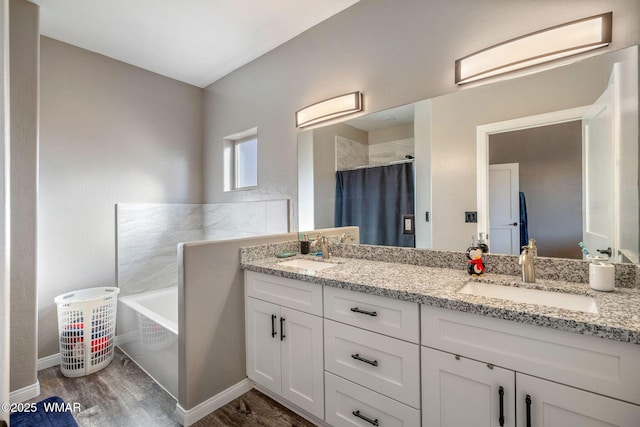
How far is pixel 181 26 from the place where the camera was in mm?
2215

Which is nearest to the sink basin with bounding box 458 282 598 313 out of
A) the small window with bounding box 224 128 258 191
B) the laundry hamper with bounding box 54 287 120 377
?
the small window with bounding box 224 128 258 191

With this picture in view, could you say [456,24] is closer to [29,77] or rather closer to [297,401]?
[297,401]

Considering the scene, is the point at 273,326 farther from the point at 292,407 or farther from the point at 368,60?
the point at 368,60

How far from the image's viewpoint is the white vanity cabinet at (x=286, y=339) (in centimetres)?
148

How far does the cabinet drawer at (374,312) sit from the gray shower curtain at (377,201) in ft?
1.98

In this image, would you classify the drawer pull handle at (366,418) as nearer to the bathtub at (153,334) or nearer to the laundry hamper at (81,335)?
the bathtub at (153,334)

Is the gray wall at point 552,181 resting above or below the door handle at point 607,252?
above

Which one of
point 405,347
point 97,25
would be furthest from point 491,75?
point 97,25

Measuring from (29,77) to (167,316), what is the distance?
2.11 meters

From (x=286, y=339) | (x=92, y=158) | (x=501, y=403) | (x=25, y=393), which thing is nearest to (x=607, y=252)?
(x=501, y=403)

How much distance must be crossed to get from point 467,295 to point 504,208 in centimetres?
61

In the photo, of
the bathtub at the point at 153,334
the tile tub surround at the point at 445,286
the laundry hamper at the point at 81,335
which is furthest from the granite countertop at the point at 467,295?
the laundry hamper at the point at 81,335

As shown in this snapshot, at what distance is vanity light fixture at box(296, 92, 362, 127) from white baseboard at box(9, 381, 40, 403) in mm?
2578

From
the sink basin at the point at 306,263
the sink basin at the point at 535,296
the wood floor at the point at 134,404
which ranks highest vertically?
the sink basin at the point at 306,263
